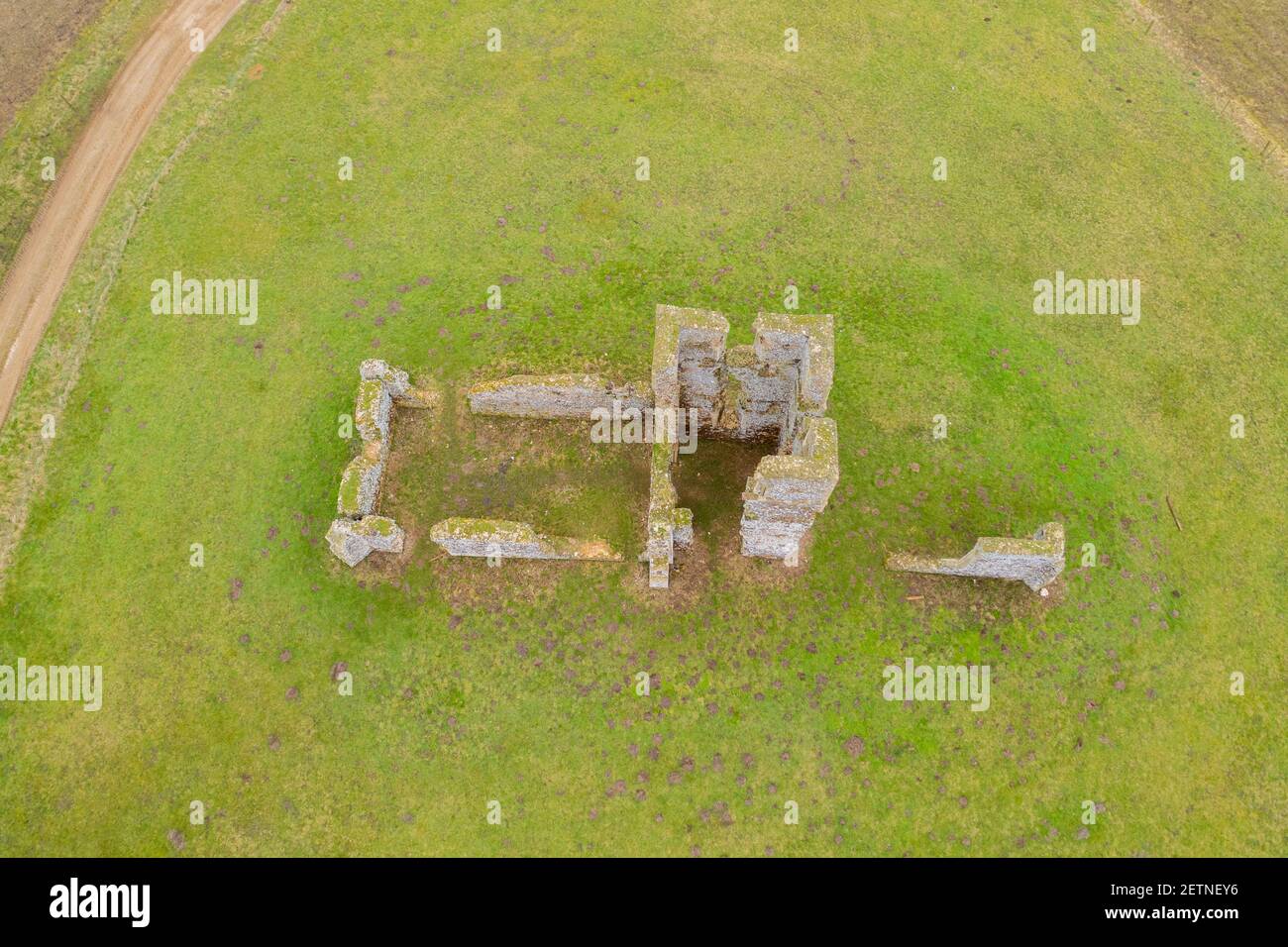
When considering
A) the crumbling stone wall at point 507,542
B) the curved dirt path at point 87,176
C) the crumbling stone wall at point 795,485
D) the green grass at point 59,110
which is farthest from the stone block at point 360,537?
the green grass at point 59,110

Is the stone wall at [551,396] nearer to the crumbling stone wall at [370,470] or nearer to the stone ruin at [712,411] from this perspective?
the stone ruin at [712,411]

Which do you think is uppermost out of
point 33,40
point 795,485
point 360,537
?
point 33,40

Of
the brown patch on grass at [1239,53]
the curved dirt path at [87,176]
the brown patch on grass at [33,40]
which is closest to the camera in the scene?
the curved dirt path at [87,176]

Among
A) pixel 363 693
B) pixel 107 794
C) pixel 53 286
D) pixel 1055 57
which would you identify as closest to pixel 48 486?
pixel 53 286

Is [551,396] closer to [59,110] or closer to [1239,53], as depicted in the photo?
[59,110]

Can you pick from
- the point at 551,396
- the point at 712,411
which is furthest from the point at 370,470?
the point at 712,411

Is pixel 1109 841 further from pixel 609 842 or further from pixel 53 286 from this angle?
pixel 53 286

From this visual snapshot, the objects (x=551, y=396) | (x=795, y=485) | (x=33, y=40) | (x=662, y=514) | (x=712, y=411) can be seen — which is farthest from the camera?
(x=33, y=40)
